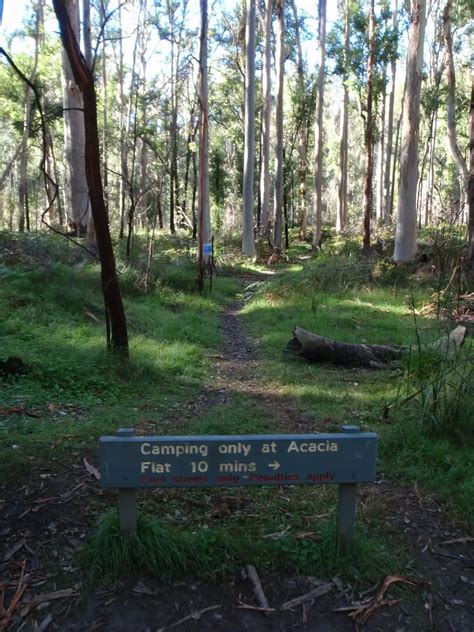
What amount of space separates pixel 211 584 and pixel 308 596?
1.69ft

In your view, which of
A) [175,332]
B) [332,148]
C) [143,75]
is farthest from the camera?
[332,148]

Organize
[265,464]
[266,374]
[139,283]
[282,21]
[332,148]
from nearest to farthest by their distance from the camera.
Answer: [265,464] < [266,374] < [139,283] < [282,21] < [332,148]

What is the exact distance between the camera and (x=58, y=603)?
8.87 feet

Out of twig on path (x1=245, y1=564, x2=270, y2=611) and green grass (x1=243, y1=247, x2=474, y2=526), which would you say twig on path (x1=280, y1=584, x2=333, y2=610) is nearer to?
twig on path (x1=245, y1=564, x2=270, y2=611)

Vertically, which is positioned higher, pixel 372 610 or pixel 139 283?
pixel 139 283

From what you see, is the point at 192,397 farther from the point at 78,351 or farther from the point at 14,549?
the point at 14,549

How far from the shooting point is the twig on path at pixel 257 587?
9.01 feet

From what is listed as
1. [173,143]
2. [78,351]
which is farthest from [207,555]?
[173,143]

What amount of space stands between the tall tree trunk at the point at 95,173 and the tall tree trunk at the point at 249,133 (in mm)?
17604

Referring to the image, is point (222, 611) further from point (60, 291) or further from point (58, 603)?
point (60, 291)

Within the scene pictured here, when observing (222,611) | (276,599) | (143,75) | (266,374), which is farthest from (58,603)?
(143,75)

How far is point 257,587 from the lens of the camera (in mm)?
2846

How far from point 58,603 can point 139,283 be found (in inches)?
421

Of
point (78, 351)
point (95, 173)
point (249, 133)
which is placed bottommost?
point (78, 351)
